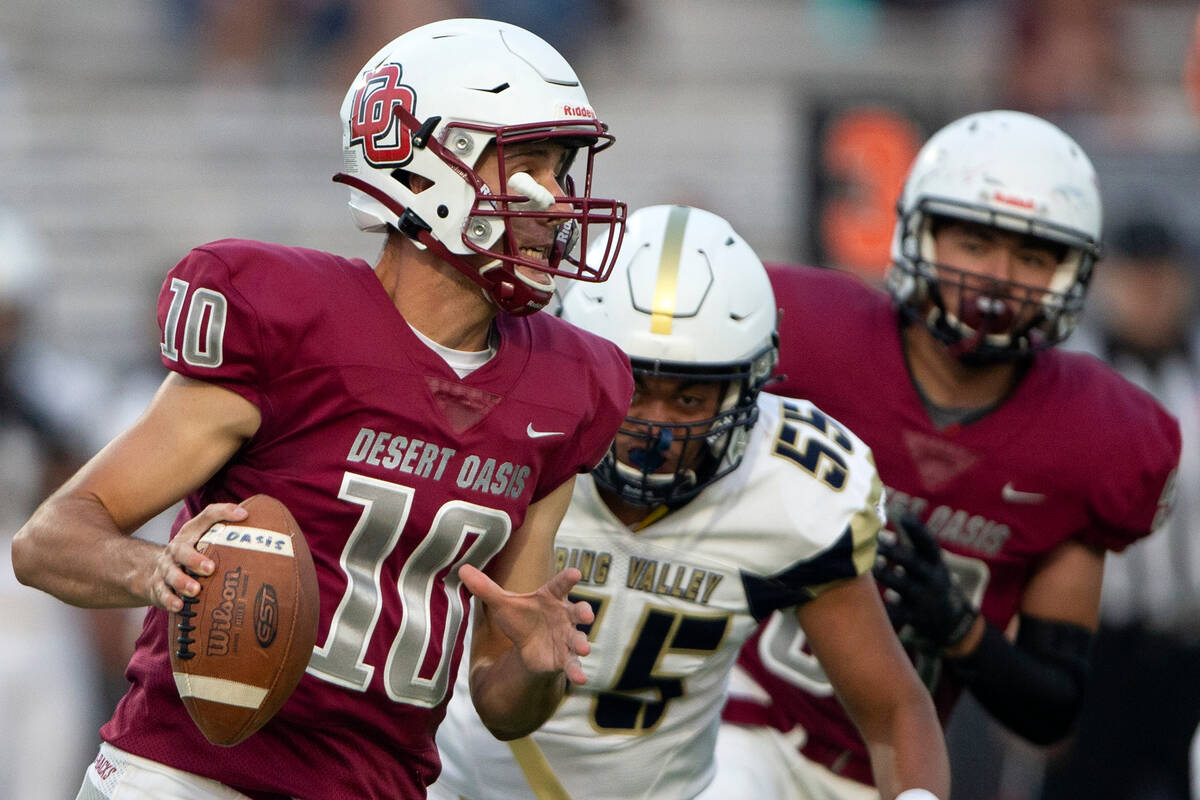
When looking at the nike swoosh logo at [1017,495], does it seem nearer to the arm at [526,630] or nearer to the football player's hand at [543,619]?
the arm at [526,630]

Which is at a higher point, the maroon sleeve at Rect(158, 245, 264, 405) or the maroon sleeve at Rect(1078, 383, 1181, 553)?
the maroon sleeve at Rect(158, 245, 264, 405)

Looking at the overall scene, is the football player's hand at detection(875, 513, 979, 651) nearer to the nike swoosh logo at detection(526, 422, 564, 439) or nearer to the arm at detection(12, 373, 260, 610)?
the nike swoosh logo at detection(526, 422, 564, 439)

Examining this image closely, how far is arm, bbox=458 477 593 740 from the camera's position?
255cm

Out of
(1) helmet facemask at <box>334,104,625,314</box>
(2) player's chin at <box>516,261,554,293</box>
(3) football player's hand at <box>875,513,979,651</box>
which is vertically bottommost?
(3) football player's hand at <box>875,513,979,651</box>

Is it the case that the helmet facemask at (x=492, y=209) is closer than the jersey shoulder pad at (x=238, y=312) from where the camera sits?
No

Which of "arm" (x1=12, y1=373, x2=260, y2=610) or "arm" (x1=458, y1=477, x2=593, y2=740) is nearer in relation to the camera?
"arm" (x1=12, y1=373, x2=260, y2=610)

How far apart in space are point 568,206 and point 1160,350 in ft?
13.8

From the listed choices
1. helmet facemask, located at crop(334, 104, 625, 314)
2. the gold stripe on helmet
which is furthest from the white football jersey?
helmet facemask, located at crop(334, 104, 625, 314)

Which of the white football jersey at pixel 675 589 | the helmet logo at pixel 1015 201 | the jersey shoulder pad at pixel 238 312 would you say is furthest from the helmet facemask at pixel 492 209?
the helmet logo at pixel 1015 201

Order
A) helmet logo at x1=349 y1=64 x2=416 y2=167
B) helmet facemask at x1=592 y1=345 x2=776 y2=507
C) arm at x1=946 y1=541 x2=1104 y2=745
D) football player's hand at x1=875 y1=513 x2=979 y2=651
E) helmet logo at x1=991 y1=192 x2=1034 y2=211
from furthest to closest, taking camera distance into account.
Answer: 1. helmet logo at x1=991 y1=192 x2=1034 y2=211
2. arm at x1=946 y1=541 x2=1104 y2=745
3. football player's hand at x1=875 y1=513 x2=979 y2=651
4. helmet facemask at x1=592 y1=345 x2=776 y2=507
5. helmet logo at x1=349 y1=64 x2=416 y2=167

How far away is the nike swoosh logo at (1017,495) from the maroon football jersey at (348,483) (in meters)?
1.53

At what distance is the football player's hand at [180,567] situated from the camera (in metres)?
2.20

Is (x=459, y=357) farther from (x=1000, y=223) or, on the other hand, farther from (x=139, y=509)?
(x=1000, y=223)

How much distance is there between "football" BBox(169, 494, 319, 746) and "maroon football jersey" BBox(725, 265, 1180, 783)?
1.81 metres
